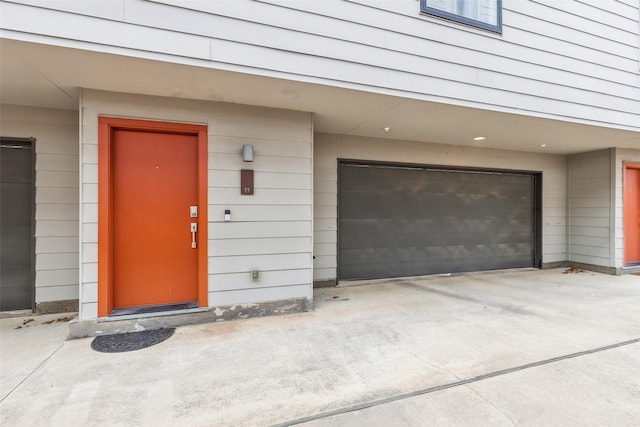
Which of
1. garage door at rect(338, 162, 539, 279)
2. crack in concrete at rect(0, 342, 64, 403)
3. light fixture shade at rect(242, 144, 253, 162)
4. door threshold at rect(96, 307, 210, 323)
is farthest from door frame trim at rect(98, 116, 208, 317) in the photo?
garage door at rect(338, 162, 539, 279)

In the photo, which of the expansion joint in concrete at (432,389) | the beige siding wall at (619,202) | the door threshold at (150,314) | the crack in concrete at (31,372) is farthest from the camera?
the beige siding wall at (619,202)

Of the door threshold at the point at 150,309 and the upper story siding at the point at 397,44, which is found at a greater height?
the upper story siding at the point at 397,44

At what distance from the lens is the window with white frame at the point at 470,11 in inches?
134

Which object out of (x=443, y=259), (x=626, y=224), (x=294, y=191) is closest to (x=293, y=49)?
(x=294, y=191)

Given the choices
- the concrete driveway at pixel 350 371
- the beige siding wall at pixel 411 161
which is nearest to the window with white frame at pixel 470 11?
the beige siding wall at pixel 411 161

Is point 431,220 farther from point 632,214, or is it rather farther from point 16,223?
point 16,223

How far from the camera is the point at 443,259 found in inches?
224

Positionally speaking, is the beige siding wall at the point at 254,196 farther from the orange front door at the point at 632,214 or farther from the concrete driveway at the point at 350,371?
the orange front door at the point at 632,214

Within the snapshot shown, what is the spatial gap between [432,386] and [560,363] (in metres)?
1.14

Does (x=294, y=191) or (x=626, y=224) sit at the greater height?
(x=294, y=191)

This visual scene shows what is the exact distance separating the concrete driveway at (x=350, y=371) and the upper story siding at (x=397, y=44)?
2419mm


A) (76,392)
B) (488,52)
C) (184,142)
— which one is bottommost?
(76,392)

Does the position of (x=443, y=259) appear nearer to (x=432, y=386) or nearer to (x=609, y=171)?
(x=609, y=171)

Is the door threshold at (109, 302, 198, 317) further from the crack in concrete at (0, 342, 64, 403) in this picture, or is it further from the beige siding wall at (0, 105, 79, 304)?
the beige siding wall at (0, 105, 79, 304)
